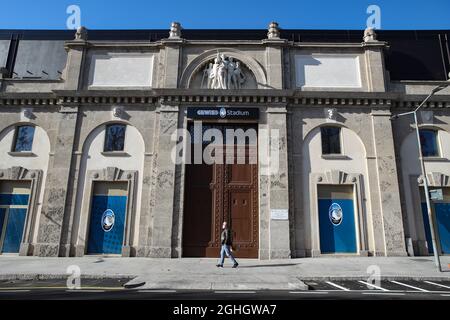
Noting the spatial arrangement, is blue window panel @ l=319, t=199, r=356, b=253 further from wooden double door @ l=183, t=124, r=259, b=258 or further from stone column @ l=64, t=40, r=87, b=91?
stone column @ l=64, t=40, r=87, b=91

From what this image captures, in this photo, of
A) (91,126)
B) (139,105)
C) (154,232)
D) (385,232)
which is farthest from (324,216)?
(91,126)

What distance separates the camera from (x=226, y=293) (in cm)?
816

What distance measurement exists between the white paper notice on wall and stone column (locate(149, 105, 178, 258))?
5.43 m

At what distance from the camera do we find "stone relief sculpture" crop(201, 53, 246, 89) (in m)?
18.6

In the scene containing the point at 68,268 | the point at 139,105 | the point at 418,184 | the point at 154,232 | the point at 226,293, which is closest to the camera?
the point at 226,293

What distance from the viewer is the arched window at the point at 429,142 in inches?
720

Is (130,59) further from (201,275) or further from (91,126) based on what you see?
(201,275)

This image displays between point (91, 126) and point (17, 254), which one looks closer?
point (17, 254)

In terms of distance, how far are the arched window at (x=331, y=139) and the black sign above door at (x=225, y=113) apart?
13.8 feet

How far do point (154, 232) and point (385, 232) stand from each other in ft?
40.4

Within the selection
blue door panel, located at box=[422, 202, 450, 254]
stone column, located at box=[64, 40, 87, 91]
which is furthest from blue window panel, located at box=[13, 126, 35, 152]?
blue door panel, located at box=[422, 202, 450, 254]

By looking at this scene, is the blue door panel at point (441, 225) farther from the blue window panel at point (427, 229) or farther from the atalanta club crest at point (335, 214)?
the atalanta club crest at point (335, 214)

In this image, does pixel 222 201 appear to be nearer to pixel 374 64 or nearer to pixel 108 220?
pixel 108 220

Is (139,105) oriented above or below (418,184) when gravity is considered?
above
